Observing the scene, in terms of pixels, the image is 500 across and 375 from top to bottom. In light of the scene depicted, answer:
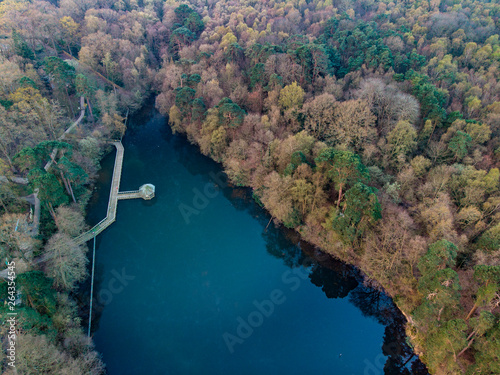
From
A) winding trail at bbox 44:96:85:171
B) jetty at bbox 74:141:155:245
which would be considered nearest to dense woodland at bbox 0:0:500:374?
winding trail at bbox 44:96:85:171

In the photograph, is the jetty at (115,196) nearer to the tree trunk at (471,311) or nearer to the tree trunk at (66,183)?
the tree trunk at (66,183)

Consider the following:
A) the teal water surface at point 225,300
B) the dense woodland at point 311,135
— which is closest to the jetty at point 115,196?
the teal water surface at point 225,300

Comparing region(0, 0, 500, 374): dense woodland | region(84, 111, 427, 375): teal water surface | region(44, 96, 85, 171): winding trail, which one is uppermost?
region(0, 0, 500, 374): dense woodland

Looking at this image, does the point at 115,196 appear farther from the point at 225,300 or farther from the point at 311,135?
the point at 311,135

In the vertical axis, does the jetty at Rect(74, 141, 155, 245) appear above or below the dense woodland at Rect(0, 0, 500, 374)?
below

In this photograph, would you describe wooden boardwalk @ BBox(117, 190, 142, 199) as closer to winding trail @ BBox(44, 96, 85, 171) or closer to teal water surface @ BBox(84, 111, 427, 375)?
teal water surface @ BBox(84, 111, 427, 375)

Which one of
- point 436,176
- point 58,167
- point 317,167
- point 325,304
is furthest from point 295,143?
point 58,167

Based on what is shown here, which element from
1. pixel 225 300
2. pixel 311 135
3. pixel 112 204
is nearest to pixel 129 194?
pixel 112 204
